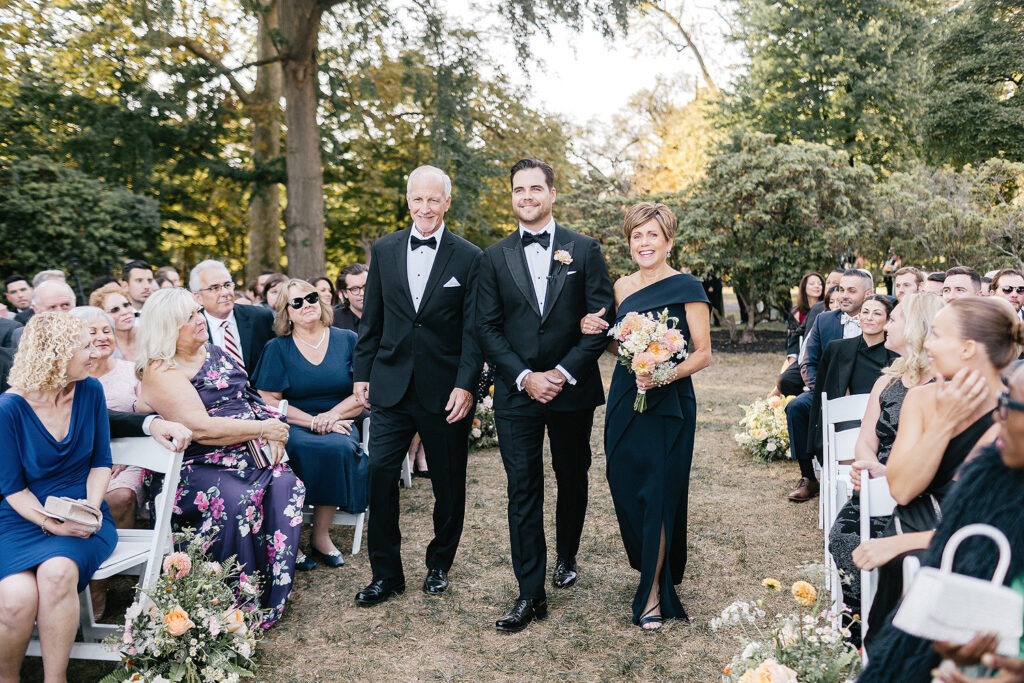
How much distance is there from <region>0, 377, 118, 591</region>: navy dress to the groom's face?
2352 mm

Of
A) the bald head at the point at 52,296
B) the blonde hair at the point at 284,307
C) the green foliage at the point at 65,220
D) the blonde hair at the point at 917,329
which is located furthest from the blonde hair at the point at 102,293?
the green foliage at the point at 65,220

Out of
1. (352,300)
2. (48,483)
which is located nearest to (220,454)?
(48,483)

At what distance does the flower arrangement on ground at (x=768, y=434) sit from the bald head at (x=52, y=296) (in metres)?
6.43

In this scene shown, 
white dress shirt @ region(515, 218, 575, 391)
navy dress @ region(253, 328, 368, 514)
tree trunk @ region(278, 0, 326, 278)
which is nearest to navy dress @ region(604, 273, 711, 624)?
white dress shirt @ region(515, 218, 575, 391)

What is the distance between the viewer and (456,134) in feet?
42.4

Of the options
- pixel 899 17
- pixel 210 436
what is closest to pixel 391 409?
pixel 210 436

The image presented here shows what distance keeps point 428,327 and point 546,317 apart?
2.35 feet

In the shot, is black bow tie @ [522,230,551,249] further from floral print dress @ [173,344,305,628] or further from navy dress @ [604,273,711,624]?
floral print dress @ [173,344,305,628]

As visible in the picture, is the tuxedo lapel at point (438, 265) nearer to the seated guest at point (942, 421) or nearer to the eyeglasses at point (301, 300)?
the eyeglasses at point (301, 300)

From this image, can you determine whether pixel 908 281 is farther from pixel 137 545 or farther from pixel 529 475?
pixel 137 545

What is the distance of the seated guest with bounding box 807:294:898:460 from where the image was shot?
5.80 metres

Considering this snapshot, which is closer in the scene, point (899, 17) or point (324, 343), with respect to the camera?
point (324, 343)

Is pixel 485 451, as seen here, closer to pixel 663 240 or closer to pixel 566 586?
pixel 566 586

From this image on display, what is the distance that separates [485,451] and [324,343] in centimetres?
351
